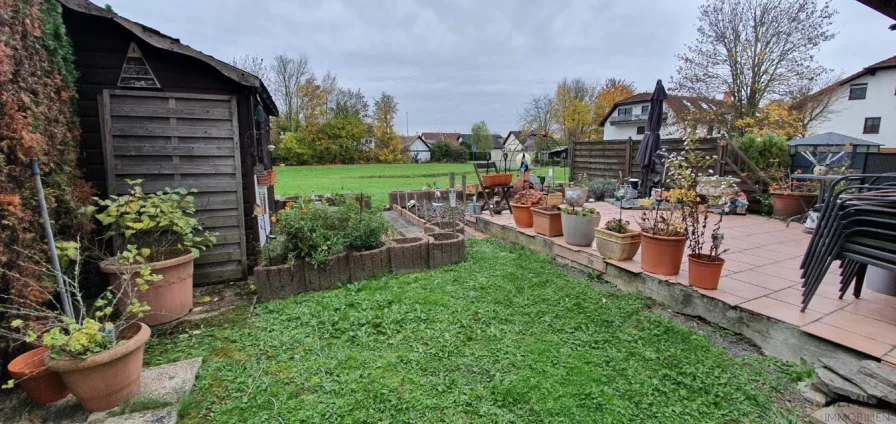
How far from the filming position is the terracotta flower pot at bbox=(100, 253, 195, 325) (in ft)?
9.03

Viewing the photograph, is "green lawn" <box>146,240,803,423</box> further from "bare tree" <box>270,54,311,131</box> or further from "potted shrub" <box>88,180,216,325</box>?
"bare tree" <box>270,54,311,131</box>

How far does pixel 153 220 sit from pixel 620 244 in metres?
4.30

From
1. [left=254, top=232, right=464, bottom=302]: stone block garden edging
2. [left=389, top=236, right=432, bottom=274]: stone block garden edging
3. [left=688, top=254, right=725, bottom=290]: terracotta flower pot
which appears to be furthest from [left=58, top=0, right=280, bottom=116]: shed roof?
[left=688, top=254, right=725, bottom=290]: terracotta flower pot

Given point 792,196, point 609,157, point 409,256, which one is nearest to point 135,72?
point 409,256

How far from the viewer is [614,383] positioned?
77.7 inches

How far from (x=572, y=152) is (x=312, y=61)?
936 inches

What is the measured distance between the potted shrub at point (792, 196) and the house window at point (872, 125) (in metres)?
21.6

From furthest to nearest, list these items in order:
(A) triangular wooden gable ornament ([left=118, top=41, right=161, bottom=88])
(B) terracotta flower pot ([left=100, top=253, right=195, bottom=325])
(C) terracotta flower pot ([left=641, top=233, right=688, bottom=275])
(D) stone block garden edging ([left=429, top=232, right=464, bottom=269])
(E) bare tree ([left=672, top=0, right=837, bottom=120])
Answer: (E) bare tree ([left=672, top=0, right=837, bottom=120]) → (D) stone block garden edging ([left=429, top=232, right=464, bottom=269]) → (A) triangular wooden gable ornament ([left=118, top=41, right=161, bottom=88]) → (C) terracotta flower pot ([left=641, top=233, right=688, bottom=275]) → (B) terracotta flower pot ([left=100, top=253, right=195, bottom=325])

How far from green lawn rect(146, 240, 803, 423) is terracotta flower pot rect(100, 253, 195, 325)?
30cm

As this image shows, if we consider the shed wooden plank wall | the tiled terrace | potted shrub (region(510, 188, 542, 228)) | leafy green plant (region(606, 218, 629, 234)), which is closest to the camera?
the tiled terrace

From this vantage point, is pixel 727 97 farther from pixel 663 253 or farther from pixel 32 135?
pixel 32 135

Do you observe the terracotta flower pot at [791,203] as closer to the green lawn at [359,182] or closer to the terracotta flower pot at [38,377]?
the green lawn at [359,182]

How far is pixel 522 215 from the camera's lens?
208 inches

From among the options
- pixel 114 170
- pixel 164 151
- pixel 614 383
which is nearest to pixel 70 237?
pixel 114 170
